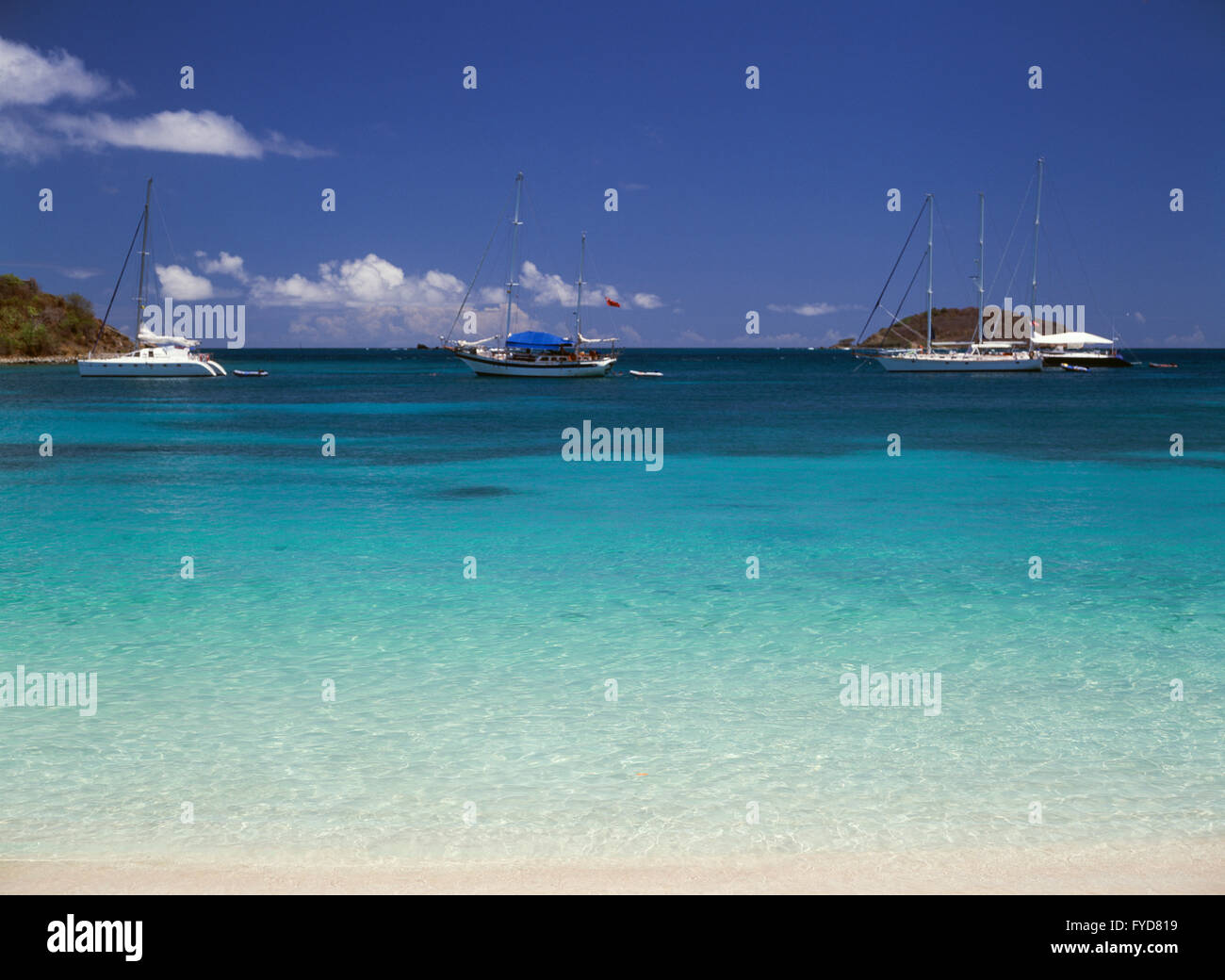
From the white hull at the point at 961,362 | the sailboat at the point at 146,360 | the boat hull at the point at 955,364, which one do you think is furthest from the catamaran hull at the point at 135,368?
the boat hull at the point at 955,364

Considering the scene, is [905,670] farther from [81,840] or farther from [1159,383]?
[1159,383]

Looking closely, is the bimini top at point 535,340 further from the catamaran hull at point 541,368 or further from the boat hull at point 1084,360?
the boat hull at point 1084,360

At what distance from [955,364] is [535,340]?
42.0m

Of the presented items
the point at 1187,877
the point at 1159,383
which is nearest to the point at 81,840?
the point at 1187,877

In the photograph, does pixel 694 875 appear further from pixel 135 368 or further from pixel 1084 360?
pixel 1084 360

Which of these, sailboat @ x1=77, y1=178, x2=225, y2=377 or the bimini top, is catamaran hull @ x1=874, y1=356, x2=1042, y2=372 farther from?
sailboat @ x1=77, y1=178, x2=225, y2=377

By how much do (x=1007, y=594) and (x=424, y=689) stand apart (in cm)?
826

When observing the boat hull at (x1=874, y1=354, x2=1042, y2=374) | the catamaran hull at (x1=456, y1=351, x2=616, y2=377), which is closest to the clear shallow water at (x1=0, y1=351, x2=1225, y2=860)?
the catamaran hull at (x1=456, y1=351, x2=616, y2=377)

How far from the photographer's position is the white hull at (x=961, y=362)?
103125 mm

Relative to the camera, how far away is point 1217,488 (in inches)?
1009

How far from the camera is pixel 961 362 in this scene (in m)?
103

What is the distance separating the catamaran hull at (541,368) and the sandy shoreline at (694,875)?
297ft

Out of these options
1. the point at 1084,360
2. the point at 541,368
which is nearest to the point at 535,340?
the point at 541,368

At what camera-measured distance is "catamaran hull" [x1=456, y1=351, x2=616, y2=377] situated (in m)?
96.2
